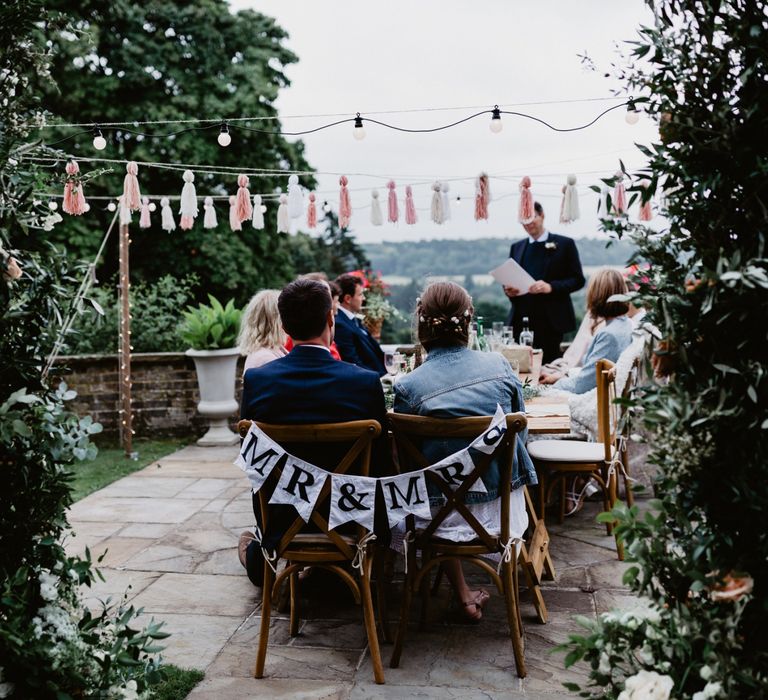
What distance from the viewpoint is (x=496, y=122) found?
5316 millimetres

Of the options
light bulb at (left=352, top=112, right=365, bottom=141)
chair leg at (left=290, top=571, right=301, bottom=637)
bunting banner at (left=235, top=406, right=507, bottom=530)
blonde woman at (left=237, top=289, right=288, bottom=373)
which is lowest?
chair leg at (left=290, top=571, right=301, bottom=637)

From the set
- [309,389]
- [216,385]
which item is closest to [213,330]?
[216,385]

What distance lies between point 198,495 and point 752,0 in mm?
4630

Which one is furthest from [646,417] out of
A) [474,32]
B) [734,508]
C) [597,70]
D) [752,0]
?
[474,32]

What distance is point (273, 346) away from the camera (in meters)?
4.28

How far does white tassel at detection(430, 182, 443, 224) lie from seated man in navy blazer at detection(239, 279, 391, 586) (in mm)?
3322

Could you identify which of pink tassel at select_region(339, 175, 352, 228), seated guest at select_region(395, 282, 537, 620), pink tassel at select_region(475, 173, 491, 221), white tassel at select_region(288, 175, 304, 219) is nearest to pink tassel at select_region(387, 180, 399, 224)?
pink tassel at select_region(339, 175, 352, 228)

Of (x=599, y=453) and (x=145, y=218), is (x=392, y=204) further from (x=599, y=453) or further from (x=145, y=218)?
(x=599, y=453)

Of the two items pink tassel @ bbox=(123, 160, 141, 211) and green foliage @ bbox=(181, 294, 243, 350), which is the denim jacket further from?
green foliage @ bbox=(181, 294, 243, 350)

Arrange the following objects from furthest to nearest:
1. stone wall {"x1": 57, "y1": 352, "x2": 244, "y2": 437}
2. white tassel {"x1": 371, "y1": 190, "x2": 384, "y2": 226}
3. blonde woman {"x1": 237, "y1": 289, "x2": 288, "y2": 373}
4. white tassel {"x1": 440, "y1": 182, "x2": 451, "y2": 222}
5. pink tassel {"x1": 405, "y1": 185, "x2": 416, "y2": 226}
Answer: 1. stone wall {"x1": 57, "y1": 352, "x2": 244, "y2": 437}
2. pink tassel {"x1": 405, "y1": 185, "x2": 416, "y2": 226}
3. white tassel {"x1": 371, "y1": 190, "x2": 384, "y2": 226}
4. white tassel {"x1": 440, "y1": 182, "x2": 451, "y2": 222}
5. blonde woman {"x1": 237, "y1": 289, "x2": 288, "y2": 373}

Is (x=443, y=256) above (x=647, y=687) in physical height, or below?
above

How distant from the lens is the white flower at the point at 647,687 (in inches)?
70.8

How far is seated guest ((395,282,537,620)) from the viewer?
9.50 feet

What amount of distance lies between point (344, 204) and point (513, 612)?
411 centimetres
